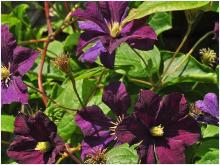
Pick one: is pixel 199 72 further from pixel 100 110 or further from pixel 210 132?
pixel 100 110

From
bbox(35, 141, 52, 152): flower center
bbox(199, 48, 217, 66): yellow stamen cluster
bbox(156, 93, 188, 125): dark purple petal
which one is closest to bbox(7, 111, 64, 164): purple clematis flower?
bbox(35, 141, 52, 152): flower center

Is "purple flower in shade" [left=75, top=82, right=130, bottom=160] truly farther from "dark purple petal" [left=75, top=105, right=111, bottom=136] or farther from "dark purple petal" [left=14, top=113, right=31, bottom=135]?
"dark purple petal" [left=14, top=113, right=31, bottom=135]

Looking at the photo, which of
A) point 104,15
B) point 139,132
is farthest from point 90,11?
point 139,132

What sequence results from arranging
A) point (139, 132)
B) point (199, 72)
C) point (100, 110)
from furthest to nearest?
point (199, 72)
point (100, 110)
point (139, 132)

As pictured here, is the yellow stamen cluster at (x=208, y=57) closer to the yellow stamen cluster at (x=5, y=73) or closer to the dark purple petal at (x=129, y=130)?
the dark purple petal at (x=129, y=130)

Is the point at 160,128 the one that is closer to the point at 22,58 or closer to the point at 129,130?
the point at 129,130

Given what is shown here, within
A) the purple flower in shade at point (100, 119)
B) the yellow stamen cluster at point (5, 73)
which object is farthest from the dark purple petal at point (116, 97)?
the yellow stamen cluster at point (5, 73)
